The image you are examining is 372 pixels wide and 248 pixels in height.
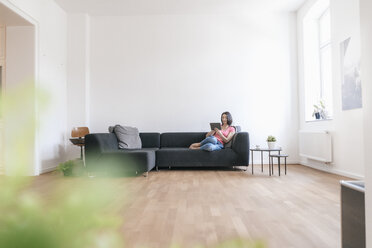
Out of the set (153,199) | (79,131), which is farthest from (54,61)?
(153,199)

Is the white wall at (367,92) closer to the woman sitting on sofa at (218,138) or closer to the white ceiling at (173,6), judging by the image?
the woman sitting on sofa at (218,138)

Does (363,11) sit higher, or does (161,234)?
(363,11)

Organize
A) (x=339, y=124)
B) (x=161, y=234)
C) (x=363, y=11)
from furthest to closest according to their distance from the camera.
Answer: (x=339, y=124)
(x=161, y=234)
(x=363, y=11)

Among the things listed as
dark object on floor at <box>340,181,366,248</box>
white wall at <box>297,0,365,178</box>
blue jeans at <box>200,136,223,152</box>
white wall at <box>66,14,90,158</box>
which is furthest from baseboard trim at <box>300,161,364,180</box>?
white wall at <box>66,14,90,158</box>

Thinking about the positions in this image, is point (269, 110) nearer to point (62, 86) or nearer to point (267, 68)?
point (267, 68)

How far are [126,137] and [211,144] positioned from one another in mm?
1517

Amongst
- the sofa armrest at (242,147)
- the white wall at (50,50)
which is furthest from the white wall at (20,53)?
the sofa armrest at (242,147)

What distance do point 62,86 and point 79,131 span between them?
100 cm

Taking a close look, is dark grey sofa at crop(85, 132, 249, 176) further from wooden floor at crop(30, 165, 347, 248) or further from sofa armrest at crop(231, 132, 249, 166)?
wooden floor at crop(30, 165, 347, 248)

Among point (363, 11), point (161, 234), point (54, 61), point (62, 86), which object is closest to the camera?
point (363, 11)

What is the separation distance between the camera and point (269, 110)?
6.26 meters

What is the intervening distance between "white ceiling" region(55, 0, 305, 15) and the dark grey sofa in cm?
257

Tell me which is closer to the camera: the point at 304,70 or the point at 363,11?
the point at 363,11

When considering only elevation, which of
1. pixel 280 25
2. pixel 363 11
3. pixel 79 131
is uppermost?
pixel 280 25
